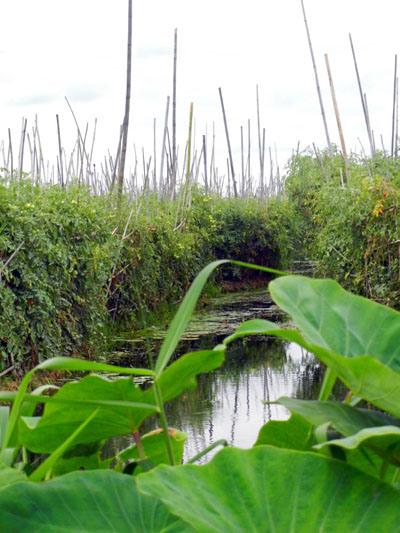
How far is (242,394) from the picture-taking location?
Answer: 6750 mm

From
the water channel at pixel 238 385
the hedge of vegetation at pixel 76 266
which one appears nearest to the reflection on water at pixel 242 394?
the water channel at pixel 238 385

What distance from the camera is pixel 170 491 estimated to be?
18.5 inches

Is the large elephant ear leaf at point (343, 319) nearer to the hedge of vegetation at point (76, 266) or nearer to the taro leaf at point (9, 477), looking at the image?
the taro leaf at point (9, 477)

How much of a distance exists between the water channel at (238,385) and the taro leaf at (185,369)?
146 inches

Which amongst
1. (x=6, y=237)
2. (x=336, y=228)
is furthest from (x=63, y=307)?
(x=336, y=228)

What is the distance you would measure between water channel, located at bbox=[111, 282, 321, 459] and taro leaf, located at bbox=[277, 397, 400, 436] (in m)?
3.75

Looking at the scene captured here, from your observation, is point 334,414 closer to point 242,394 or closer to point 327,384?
point 327,384

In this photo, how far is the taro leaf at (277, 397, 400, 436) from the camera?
0.52 m

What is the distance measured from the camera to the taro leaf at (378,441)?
465mm

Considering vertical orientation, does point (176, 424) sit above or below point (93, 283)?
below

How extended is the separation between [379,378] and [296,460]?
0.07 meters

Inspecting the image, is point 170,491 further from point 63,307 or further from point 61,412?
point 63,307

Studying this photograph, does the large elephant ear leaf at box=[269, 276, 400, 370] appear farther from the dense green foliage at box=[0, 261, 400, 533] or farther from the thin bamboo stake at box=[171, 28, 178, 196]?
the thin bamboo stake at box=[171, 28, 178, 196]

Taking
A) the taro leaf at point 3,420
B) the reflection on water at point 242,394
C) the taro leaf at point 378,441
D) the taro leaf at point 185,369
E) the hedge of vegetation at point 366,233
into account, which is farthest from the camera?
the hedge of vegetation at point 366,233
